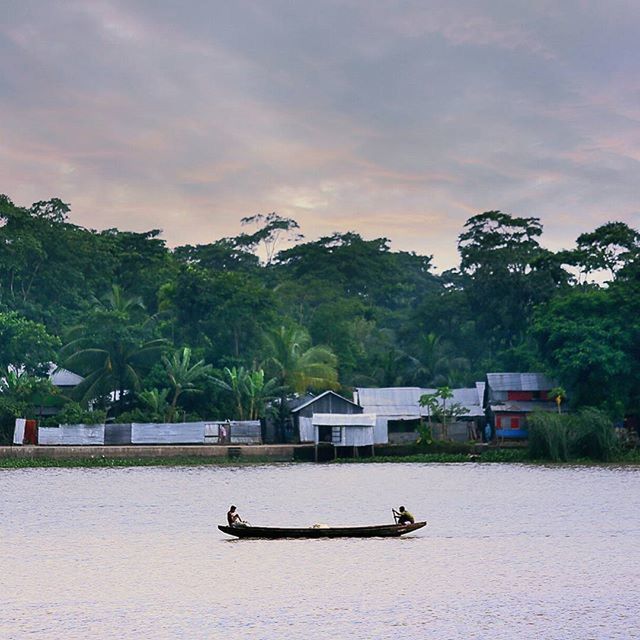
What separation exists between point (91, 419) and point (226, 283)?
44.3 ft

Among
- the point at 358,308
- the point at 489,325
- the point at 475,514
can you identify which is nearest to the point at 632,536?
the point at 475,514

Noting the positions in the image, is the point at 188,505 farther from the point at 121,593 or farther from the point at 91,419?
the point at 91,419

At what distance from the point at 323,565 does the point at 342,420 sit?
39.7m

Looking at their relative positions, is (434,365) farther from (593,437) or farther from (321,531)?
(321,531)

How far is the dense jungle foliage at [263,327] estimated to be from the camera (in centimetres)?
6694

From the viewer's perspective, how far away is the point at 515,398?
71625 mm

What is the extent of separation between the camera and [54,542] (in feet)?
104

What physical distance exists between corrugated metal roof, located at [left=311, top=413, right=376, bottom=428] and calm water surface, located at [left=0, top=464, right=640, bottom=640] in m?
17.7

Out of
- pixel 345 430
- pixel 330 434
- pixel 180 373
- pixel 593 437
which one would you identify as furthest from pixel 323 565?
pixel 180 373

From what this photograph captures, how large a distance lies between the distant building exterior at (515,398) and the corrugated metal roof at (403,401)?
99.1 inches

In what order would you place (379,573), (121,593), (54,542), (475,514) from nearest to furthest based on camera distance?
1. (121,593)
2. (379,573)
3. (54,542)
4. (475,514)

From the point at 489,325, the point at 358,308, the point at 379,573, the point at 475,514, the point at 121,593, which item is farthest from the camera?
the point at 358,308

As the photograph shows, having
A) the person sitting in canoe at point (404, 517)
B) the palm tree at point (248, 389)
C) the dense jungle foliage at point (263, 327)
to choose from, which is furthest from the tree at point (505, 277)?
the person sitting in canoe at point (404, 517)

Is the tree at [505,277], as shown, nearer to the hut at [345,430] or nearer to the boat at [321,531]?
the hut at [345,430]
